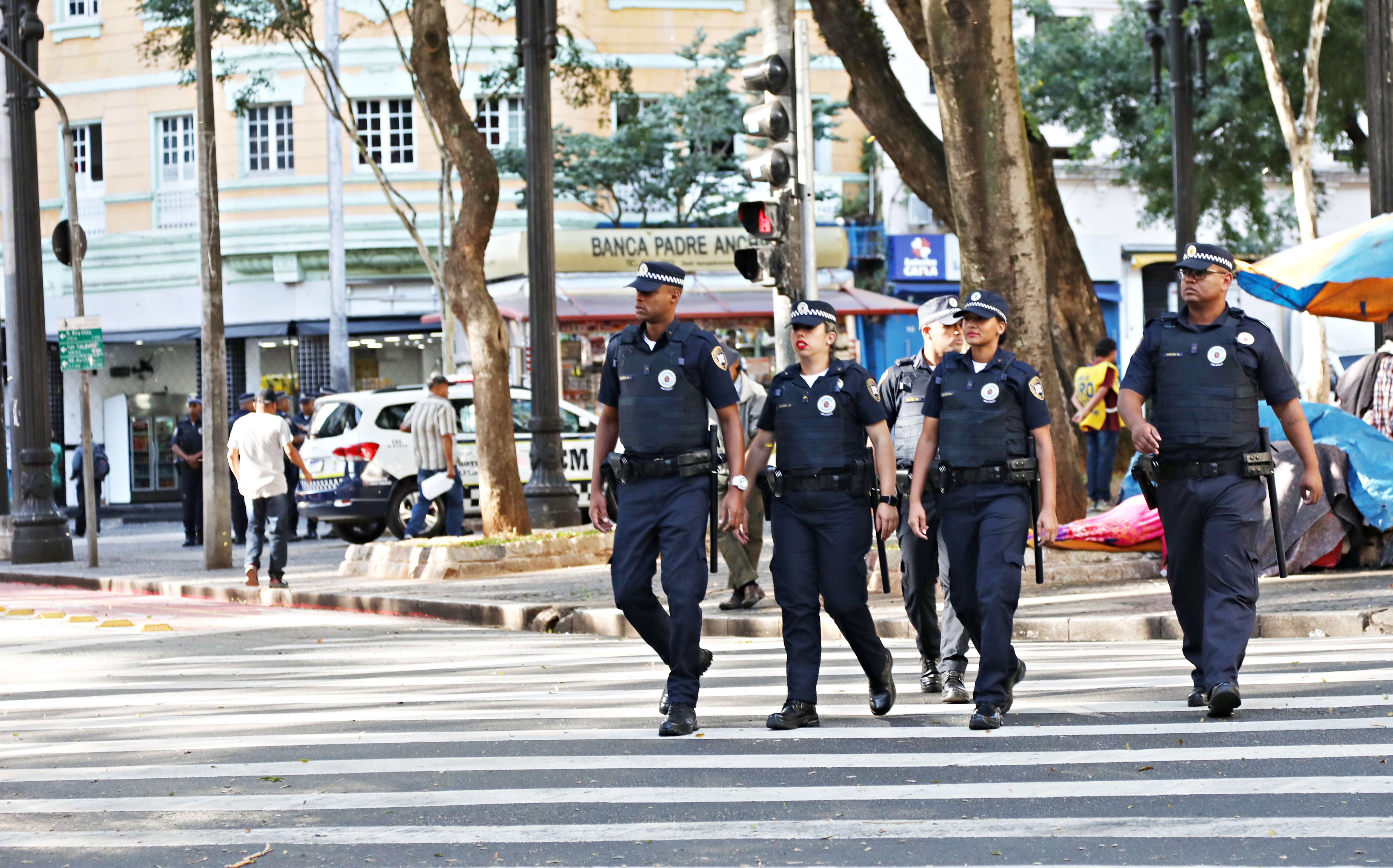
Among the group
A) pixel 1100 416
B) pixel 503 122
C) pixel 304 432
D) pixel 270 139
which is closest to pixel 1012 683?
pixel 1100 416

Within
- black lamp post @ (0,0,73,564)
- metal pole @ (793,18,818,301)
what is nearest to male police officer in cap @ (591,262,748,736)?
metal pole @ (793,18,818,301)

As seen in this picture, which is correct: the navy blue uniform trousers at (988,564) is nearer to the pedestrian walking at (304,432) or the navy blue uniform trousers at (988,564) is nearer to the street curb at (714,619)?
the street curb at (714,619)

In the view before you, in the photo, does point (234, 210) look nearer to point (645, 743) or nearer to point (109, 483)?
point (109, 483)

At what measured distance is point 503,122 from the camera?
31844mm

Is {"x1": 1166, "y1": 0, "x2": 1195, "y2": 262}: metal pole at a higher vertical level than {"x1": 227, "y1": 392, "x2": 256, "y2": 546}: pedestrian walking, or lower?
higher

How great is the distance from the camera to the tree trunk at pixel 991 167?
42.0ft

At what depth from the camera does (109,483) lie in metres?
32.2

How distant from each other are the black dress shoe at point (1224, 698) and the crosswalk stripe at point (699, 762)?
0.52 m

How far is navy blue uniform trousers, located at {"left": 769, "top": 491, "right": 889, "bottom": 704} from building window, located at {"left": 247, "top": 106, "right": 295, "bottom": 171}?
26.3 metres

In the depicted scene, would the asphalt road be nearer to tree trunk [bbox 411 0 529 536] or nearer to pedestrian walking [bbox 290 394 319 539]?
tree trunk [bbox 411 0 529 536]

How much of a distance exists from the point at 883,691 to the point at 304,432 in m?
16.2

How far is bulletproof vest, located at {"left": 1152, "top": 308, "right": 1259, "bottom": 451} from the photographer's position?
726 centimetres

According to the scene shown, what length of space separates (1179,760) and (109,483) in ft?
94.7

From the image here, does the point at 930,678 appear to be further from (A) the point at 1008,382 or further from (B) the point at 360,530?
(B) the point at 360,530
